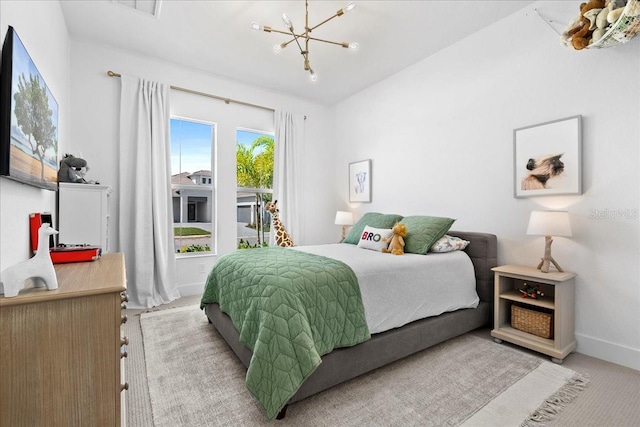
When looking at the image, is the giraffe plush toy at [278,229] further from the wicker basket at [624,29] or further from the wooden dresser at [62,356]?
the wicker basket at [624,29]

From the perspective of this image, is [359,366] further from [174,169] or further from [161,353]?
[174,169]

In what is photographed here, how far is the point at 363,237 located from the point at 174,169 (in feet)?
8.21

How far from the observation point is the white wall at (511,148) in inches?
81.7

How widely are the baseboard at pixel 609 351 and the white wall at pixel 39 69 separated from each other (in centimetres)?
359

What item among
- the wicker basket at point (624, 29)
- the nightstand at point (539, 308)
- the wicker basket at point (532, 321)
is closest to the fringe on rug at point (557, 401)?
the nightstand at point (539, 308)

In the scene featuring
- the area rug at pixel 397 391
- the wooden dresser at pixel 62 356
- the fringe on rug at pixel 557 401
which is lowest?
the fringe on rug at pixel 557 401

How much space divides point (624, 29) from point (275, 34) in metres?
2.67

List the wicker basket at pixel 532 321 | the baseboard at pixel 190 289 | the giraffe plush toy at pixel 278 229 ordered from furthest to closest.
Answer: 1. the giraffe plush toy at pixel 278 229
2. the baseboard at pixel 190 289
3. the wicker basket at pixel 532 321

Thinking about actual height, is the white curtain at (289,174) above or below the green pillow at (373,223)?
above

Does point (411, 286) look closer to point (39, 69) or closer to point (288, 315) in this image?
point (288, 315)

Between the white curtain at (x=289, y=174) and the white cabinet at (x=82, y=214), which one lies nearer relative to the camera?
the white cabinet at (x=82, y=214)

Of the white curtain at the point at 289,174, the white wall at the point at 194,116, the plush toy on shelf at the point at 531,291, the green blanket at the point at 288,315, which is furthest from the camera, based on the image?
the white curtain at the point at 289,174

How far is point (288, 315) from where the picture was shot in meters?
1.53

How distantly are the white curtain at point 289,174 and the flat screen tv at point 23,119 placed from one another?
8.53 ft
